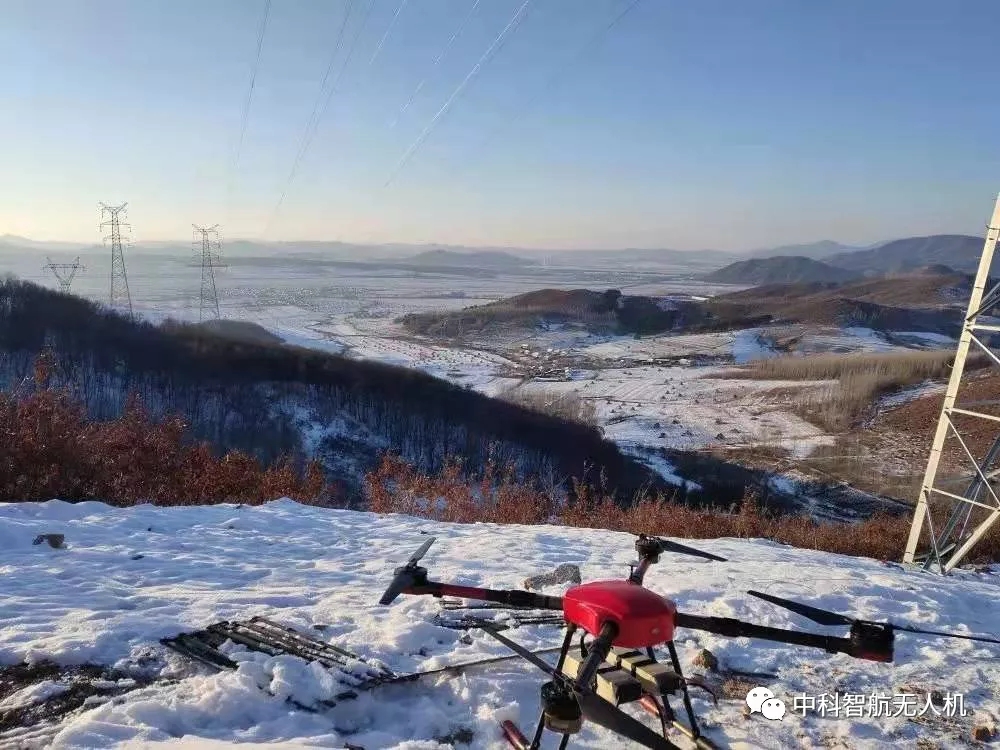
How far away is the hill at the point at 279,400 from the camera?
36.0 m

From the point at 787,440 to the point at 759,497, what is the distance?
38.1 feet

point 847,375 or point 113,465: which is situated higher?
point 113,465

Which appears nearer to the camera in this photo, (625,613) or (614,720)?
(614,720)

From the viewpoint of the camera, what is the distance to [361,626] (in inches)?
207

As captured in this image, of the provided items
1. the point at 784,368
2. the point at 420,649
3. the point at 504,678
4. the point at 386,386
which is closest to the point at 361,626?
the point at 420,649

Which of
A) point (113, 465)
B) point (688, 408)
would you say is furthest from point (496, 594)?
point (688, 408)

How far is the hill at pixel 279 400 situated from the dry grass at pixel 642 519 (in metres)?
15.4

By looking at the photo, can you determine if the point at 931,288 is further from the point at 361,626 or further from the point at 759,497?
the point at 361,626

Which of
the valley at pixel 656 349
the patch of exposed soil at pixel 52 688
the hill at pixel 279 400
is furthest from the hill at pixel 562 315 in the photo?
the patch of exposed soil at pixel 52 688

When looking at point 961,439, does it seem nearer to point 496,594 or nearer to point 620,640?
point 620,640

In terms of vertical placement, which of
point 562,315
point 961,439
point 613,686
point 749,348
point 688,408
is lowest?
point 688,408

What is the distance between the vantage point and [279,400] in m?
39.7

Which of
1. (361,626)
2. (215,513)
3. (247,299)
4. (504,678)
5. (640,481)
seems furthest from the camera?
(247,299)

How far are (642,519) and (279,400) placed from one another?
2996cm
